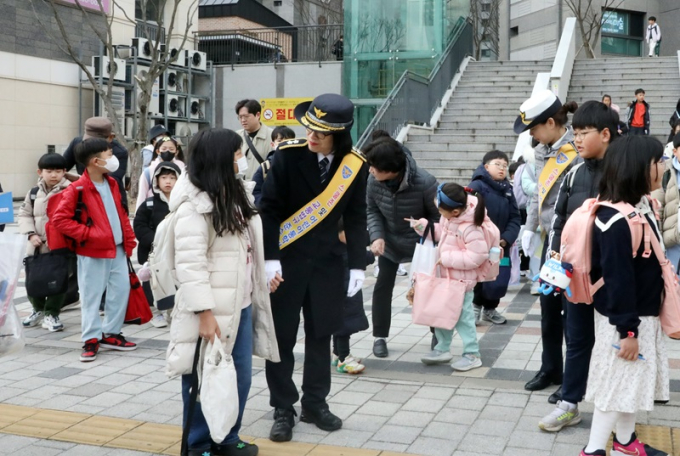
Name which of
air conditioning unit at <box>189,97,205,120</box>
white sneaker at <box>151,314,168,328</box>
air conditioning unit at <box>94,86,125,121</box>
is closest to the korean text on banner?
white sneaker at <box>151,314,168,328</box>

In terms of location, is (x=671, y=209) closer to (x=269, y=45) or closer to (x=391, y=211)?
(x=391, y=211)

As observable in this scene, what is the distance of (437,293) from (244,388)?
2.15m

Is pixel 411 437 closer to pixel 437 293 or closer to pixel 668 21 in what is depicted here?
pixel 437 293

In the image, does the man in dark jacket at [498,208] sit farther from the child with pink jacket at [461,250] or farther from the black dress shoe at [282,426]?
the black dress shoe at [282,426]

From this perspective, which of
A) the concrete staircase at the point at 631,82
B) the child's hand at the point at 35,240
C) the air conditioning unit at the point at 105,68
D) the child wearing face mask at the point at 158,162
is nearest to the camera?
the child's hand at the point at 35,240

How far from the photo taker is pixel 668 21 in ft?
122

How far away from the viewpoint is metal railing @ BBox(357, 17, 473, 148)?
52.6ft

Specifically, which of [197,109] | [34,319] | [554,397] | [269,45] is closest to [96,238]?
[34,319]

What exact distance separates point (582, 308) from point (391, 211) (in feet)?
6.69

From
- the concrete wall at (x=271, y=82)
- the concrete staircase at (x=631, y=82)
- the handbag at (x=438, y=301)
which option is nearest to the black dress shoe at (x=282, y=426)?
the handbag at (x=438, y=301)

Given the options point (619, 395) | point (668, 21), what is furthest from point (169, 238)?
point (668, 21)

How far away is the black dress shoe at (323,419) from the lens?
4523mm

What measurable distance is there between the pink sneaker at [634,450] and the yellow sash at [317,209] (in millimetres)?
1893

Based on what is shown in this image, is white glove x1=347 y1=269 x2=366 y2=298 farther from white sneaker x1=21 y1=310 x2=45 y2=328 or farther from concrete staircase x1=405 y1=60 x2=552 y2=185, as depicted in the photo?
concrete staircase x1=405 y1=60 x2=552 y2=185
